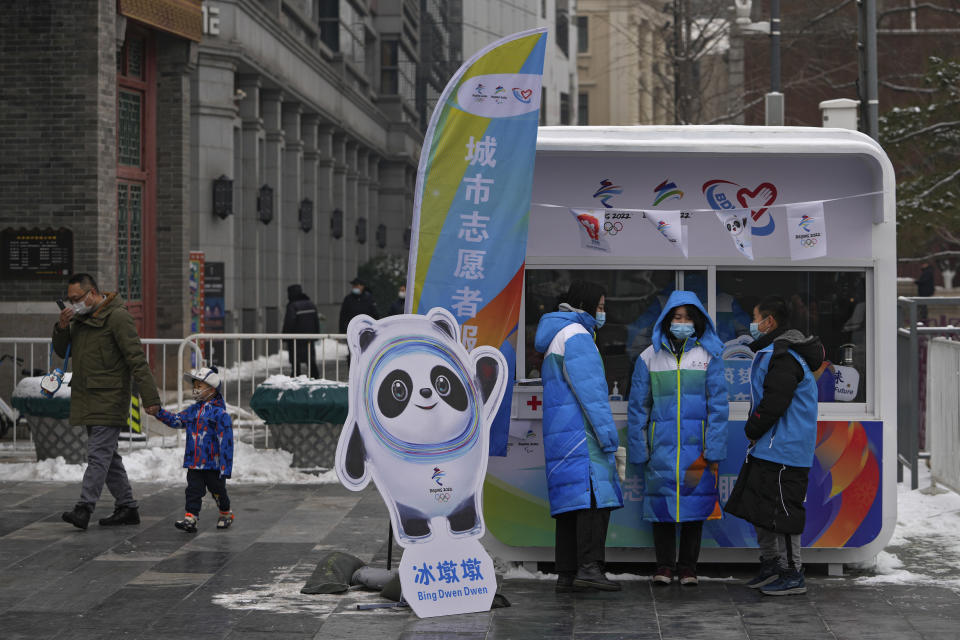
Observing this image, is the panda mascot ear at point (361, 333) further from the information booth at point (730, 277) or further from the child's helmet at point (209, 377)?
the child's helmet at point (209, 377)

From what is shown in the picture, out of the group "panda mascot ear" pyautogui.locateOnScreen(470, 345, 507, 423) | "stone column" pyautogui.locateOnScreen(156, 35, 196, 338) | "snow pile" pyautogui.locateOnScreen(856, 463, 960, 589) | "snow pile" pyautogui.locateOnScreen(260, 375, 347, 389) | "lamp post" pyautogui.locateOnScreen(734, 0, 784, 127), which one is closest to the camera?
"panda mascot ear" pyautogui.locateOnScreen(470, 345, 507, 423)

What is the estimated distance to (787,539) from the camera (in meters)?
7.91

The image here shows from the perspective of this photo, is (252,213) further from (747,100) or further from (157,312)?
(747,100)

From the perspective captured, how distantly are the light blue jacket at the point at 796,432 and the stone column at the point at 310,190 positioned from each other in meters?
26.3

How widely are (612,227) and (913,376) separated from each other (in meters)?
4.09

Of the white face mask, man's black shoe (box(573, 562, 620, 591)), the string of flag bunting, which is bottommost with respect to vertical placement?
man's black shoe (box(573, 562, 620, 591))

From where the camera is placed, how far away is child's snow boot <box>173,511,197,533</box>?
32.0 feet

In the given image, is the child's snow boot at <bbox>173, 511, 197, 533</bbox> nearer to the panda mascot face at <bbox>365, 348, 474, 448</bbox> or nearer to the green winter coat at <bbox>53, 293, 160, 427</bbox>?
the green winter coat at <bbox>53, 293, 160, 427</bbox>

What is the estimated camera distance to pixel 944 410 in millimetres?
11016

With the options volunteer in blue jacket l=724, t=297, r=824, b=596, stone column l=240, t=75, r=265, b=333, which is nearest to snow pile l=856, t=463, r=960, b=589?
volunteer in blue jacket l=724, t=297, r=824, b=596

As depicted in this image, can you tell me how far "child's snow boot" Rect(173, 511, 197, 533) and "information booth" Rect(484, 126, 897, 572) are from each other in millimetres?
2527

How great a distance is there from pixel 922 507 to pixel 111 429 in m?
6.42

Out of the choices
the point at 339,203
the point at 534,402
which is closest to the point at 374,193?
the point at 339,203

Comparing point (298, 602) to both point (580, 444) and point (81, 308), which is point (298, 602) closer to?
point (580, 444)
